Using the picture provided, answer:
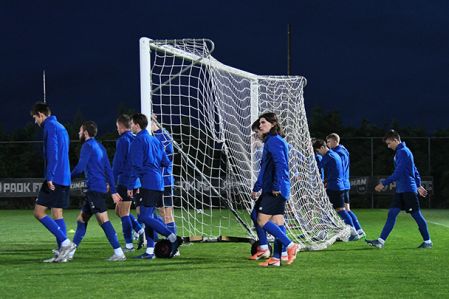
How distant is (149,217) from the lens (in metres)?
9.25

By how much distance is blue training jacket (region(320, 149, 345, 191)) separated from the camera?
12.6 m

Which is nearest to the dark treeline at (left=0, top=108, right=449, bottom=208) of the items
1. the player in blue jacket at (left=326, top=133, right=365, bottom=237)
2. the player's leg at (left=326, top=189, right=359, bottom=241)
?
the player in blue jacket at (left=326, top=133, right=365, bottom=237)

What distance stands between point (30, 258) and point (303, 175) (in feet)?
15.8

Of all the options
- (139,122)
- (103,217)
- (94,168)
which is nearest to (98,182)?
(94,168)

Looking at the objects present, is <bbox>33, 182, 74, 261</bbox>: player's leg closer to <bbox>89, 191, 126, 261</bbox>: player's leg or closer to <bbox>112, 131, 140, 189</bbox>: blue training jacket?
<bbox>89, 191, 126, 261</bbox>: player's leg

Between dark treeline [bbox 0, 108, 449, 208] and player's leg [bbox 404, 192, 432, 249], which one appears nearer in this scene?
player's leg [bbox 404, 192, 432, 249]

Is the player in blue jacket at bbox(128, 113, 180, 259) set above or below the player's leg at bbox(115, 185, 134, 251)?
above

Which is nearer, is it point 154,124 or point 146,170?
point 146,170

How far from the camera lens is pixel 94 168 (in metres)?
9.18

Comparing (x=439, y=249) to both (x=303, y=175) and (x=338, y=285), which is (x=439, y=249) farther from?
(x=338, y=285)

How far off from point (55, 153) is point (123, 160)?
54.3 inches

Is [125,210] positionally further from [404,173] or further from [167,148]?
[404,173]

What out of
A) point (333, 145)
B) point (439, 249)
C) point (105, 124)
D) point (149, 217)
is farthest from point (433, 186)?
point (149, 217)

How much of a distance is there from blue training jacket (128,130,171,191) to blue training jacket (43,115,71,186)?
77cm
